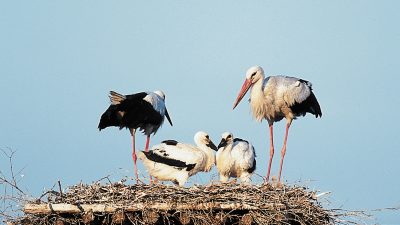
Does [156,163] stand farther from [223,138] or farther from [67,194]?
[67,194]

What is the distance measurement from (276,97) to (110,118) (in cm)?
214

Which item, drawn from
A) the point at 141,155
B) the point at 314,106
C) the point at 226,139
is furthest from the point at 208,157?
the point at 314,106

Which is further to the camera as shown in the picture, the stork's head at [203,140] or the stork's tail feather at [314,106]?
the stork's tail feather at [314,106]

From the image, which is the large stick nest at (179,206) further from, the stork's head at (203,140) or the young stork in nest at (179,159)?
the stork's head at (203,140)

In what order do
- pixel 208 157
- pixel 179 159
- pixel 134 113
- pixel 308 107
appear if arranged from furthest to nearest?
pixel 308 107, pixel 134 113, pixel 208 157, pixel 179 159

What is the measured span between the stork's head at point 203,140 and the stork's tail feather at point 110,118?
1.20m

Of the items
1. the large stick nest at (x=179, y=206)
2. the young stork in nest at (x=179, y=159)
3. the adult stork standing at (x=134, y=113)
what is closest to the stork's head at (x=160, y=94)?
the adult stork standing at (x=134, y=113)

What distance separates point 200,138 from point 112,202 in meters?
2.32

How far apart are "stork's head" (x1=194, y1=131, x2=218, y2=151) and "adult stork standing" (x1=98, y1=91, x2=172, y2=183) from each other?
969 mm

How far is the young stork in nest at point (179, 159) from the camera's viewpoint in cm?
1000

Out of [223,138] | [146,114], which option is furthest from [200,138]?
[146,114]

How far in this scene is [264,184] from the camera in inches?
342

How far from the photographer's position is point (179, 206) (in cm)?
824

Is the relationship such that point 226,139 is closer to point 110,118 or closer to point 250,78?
point 250,78
